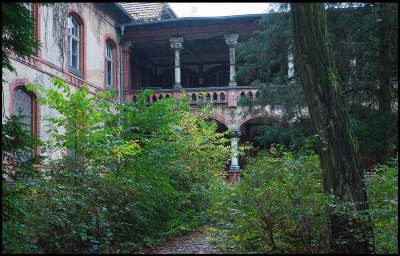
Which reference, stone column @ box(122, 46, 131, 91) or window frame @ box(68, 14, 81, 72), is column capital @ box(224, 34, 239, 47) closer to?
stone column @ box(122, 46, 131, 91)

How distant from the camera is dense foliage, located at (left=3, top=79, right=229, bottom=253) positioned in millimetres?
5066

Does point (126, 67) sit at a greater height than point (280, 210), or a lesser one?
greater

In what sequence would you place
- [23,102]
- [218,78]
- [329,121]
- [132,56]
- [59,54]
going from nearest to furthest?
[329,121] → [23,102] → [59,54] → [132,56] → [218,78]

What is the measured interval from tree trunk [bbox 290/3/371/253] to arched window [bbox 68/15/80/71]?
1118 centimetres

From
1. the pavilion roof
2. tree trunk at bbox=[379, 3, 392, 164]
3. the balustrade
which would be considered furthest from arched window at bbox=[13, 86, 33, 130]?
tree trunk at bbox=[379, 3, 392, 164]

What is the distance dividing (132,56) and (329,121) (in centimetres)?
1701

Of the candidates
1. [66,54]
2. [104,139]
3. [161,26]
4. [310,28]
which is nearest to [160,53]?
[161,26]

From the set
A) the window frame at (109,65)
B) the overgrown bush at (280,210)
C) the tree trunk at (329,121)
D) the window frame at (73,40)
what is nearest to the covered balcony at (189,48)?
the window frame at (109,65)

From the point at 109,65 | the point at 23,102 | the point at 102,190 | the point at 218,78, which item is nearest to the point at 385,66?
the point at 102,190

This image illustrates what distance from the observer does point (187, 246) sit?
628 centimetres

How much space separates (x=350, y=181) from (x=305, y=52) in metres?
1.61

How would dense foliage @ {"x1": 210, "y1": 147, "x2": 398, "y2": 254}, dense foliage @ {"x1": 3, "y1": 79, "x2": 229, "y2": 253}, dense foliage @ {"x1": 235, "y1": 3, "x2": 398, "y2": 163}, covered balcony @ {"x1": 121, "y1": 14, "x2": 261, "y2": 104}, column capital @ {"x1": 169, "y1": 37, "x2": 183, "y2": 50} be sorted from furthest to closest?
column capital @ {"x1": 169, "y1": 37, "x2": 183, "y2": 50} → covered balcony @ {"x1": 121, "y1": 14, "x2": 261, "y2": 104} → dense foliage @ {"x1": 235, "y1": 3, "x2": 398, "y2": 163} → dense foliage @ {"x1": 3, "y1": 79, "x2": 229, "y2": 253} → dense foliage @ {"x1": 210, "y1": 147, "x2": 398, "y2": 254}

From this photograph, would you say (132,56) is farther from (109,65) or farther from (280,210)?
(280,210)

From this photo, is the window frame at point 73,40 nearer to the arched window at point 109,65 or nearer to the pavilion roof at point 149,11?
the arched window at point 109,65
